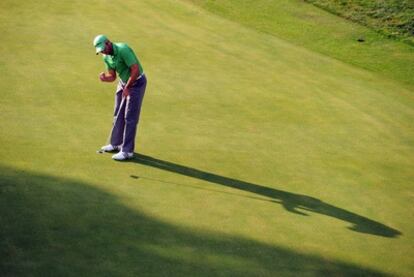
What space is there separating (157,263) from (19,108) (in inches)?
172

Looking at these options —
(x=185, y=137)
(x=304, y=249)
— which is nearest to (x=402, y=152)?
(x=185, y=137)

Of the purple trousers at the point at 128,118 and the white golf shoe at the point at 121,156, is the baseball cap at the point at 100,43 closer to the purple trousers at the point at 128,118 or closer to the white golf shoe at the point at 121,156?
the purple trousers at the point at 128,118

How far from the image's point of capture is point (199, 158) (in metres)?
8.56

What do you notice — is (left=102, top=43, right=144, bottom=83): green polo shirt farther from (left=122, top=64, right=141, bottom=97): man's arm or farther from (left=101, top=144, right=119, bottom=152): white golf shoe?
(left=101, top=144, right=119, bottom=152): white golf shoe

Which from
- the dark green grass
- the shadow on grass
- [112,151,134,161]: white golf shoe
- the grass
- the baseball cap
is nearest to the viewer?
the shadow on grass

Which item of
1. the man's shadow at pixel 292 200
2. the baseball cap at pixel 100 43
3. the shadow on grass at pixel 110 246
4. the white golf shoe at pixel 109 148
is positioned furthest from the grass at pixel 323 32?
the shadow on grass at pixel 110 246

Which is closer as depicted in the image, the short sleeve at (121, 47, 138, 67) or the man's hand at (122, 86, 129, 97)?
the short sleeve at (121, 47, 138, 67)

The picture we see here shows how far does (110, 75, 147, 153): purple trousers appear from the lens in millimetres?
8375

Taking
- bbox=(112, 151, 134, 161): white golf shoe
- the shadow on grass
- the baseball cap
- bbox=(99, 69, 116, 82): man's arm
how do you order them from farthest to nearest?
bbox=(99, 69, 116, 82): man's arm → bbox=(112, 151, 134, 161): white golf shoe → the baseball cap → the shadow on grass

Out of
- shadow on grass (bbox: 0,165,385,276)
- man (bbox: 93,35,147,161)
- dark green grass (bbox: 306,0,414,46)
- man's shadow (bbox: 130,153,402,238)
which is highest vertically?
dark green grass (bbox: 306,0,414,46)

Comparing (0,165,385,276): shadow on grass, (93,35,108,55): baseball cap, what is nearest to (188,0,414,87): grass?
(93,35,108,55): baseball cap

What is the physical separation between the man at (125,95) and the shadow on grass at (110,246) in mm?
1371

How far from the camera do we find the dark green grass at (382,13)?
51.8ft

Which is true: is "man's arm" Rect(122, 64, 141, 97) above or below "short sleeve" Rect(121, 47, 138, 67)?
below
